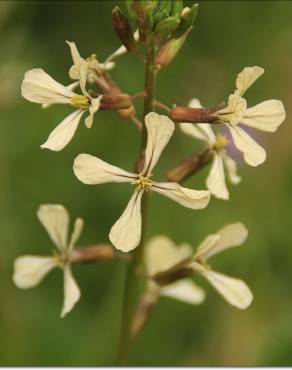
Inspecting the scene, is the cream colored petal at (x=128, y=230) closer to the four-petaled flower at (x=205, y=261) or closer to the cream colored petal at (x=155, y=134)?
the cream colored petal at (x=155, y=134)

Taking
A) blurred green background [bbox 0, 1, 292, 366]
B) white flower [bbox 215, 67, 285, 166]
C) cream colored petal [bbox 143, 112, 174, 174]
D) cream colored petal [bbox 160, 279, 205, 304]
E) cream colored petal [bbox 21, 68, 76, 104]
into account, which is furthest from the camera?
blurred green background [bbox 0, 1, 292, 366]

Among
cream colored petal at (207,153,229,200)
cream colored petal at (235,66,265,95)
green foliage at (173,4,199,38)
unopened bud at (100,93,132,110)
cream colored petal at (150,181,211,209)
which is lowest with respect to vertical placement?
cream colored petal at (150,181,211,209)

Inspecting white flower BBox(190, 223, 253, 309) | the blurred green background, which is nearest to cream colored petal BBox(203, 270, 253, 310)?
white flower BBox(190, 223, 253, 309)

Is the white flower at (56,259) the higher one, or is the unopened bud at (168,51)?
the unopened bud at (168,51)

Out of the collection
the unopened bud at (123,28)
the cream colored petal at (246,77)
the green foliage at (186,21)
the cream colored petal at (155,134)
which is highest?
the green foliage at (186,21)

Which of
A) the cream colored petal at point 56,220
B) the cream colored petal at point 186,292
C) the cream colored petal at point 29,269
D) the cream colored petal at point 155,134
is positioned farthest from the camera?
the cream colored petal at point 186,292

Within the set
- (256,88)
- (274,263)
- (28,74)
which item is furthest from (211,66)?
(28,74)

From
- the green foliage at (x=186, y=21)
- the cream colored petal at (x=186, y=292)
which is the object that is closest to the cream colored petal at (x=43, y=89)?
the green foliage at (x=186, y=21)

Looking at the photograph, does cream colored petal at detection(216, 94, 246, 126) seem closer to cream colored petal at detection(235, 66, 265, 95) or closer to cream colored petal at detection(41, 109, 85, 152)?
cream colored petal at detection(235, 66, 265, 95)
